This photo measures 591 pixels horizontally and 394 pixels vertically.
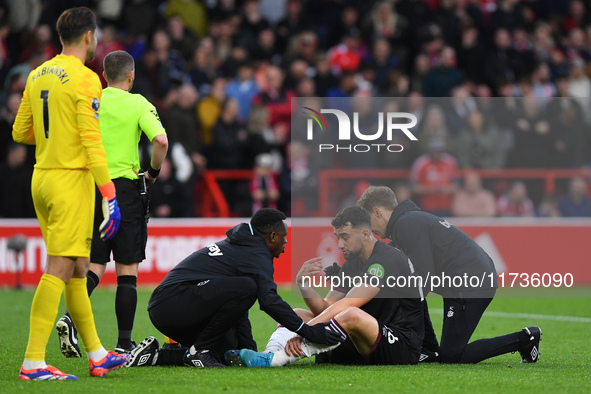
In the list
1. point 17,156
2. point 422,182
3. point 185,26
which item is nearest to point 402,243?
point 422,182

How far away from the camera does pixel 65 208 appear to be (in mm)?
5832

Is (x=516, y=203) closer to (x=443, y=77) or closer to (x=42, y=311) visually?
(x=443, y=77)

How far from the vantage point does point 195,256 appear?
23.3 feet

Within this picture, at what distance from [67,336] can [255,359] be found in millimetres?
1574

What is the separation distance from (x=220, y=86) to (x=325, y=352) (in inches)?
368

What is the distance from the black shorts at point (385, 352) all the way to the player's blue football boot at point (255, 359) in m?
0.49

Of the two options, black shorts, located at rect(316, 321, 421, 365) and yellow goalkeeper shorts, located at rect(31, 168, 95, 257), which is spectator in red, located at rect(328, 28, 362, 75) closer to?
black shorts, located at rect(316, 321, 421, 365)

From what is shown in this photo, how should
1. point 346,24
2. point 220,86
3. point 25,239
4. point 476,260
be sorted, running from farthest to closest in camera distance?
point 346,24 < point 220,86 < point 25,239 < point 476,260

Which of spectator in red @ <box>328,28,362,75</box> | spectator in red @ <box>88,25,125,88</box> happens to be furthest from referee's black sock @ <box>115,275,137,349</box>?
spectator in red @ <box>328,28,362,75</box>

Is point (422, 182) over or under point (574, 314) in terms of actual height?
over

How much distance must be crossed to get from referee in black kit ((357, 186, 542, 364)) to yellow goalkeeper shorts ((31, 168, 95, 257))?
8.15ft

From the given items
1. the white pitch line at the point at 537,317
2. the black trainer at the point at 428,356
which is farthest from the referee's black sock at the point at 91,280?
the white pitch line at the point at 537,317

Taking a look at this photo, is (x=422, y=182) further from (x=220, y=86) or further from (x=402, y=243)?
(x=402, y=243)

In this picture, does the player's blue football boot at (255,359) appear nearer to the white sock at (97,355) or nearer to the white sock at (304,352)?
the white sock at (304,352)
